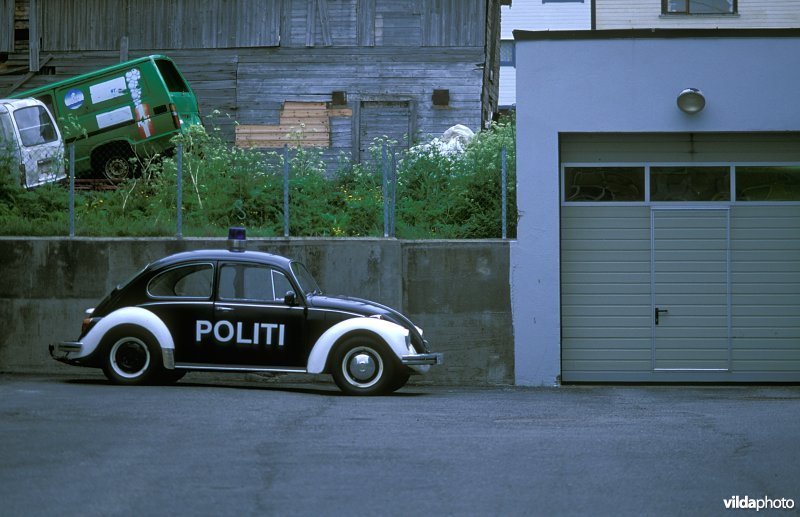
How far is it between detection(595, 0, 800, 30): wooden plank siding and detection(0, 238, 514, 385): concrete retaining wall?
8538 millimetres

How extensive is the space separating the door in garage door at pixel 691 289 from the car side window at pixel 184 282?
666cm

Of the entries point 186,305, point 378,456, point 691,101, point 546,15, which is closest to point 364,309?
point 186,305

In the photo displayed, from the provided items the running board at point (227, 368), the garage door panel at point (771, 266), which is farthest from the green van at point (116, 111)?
the garage door panel at point (771, 266)

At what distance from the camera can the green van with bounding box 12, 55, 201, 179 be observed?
2388 cm

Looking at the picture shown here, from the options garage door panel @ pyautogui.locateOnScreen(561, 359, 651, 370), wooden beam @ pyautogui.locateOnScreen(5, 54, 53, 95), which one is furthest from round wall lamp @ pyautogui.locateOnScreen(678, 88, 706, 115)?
wooden beam @ pyautogui.locateOnScreen(5, 54, 53, 95)

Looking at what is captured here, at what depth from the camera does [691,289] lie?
57.2ft

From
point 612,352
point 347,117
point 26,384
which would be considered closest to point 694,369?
point 612,352

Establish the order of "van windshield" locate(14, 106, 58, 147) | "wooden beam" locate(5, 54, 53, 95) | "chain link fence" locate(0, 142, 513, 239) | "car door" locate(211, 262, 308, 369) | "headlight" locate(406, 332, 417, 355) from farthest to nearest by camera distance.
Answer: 1. "wooden beam" locate(5, 54, 53, 95)
2. "van windshield" locate(14, 106, 58, 147)
3. "chain link fence" locate(0, 142, 513, 239)
4. "car door" locate(211, 262, 308, 369)
5. "headlight" locate(406, 332, 417, 355)

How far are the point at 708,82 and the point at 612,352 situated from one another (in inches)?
160

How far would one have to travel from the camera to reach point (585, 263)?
57.4 feet

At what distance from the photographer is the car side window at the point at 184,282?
1400cm

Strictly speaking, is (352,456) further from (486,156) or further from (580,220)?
(486,156)

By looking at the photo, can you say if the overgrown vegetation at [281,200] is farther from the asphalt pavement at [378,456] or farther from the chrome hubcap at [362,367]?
the asphalt pavement at [378,456]

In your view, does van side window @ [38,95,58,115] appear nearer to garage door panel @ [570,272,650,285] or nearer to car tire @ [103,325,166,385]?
car tire @ [103,325,166,385]
